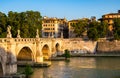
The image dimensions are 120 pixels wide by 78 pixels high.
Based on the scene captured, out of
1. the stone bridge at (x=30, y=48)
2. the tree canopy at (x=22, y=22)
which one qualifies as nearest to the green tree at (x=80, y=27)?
the stone bridge at (x=30, y=48)

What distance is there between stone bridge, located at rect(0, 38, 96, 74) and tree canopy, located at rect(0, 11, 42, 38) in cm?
358

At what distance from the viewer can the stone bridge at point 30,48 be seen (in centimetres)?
2256

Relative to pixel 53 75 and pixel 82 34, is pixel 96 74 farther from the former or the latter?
pixel 82 34

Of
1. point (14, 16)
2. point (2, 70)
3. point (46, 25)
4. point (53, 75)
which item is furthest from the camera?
point (46, 25)

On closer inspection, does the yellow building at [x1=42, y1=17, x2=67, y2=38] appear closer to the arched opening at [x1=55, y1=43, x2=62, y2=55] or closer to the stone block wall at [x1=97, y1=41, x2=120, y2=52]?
the stone block wall at [x1=97, y1=41, x2=120, y2=52]

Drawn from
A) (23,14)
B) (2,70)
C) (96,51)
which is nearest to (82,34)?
(96,51)

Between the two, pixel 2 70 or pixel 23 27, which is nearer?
pixel 2 70

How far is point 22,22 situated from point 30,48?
13.7m

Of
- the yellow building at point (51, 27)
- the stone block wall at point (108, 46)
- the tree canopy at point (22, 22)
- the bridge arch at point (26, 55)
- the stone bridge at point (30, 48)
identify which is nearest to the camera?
the stone bridge at point (30, 48)

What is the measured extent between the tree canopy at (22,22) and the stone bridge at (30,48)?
3580 mm

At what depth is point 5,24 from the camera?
40.0 metres

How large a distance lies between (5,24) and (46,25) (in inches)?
981

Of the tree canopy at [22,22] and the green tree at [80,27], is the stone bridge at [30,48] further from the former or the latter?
the green tree at [80,27]

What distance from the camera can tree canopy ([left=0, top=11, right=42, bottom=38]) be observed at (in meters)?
39.9
